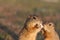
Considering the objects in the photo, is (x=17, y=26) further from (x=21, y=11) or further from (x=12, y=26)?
(x=21, y=11)

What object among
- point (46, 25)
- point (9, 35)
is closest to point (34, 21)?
point (46, 25)

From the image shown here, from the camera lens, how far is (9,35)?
1692 cm

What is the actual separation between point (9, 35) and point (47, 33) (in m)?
2.83

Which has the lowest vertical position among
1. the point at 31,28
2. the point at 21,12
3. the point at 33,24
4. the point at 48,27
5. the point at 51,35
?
the point at 21,12

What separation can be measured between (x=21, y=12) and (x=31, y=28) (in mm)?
11035

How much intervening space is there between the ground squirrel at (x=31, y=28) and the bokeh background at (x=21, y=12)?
3232 millimetres

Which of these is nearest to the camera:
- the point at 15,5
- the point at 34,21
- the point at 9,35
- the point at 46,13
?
the point at 34,21

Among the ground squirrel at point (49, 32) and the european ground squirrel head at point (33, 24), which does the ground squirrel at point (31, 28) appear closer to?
the european ground squirrel head at point (33, 24)

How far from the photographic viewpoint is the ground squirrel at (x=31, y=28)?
44.6 feet

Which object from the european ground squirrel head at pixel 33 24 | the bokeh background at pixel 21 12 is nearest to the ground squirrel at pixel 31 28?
the european ground squirrel head at pixel 33 24

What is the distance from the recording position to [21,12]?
80.7 ft

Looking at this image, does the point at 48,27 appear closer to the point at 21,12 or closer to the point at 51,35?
the point at 51,35

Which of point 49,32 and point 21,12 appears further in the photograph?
point 21,12

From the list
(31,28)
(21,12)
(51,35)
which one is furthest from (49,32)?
(21,12)
